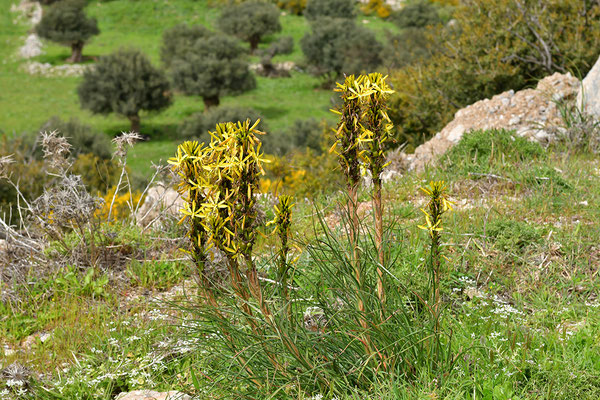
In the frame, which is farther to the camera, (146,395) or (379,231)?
(146,395)

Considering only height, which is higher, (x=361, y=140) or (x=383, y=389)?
(x=361, y=140)

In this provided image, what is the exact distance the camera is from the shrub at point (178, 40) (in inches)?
1591

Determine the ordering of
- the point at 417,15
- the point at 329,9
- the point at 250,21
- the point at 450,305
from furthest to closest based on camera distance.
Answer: the point at 329,9, the point at 417,15, the point at 250,21, the point at 450,305

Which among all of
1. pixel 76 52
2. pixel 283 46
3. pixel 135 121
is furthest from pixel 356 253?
pixel 76 52

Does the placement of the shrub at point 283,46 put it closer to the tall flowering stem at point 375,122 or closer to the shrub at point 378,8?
the shrub at point 378,8

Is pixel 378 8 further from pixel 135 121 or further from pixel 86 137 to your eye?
pixel 86 137

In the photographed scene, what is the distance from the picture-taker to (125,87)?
3219cm

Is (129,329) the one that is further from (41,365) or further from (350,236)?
(350,236)

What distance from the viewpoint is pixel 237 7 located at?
157ft

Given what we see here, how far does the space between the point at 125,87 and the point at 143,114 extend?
3730 millimetres

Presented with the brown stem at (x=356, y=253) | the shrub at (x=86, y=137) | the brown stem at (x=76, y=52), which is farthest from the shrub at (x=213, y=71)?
the brown stem at (x=356, y=253)

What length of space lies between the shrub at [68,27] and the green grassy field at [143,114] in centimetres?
155

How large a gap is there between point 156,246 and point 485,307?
2.96 meters

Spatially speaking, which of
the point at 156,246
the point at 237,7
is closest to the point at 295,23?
the point at 237,7
